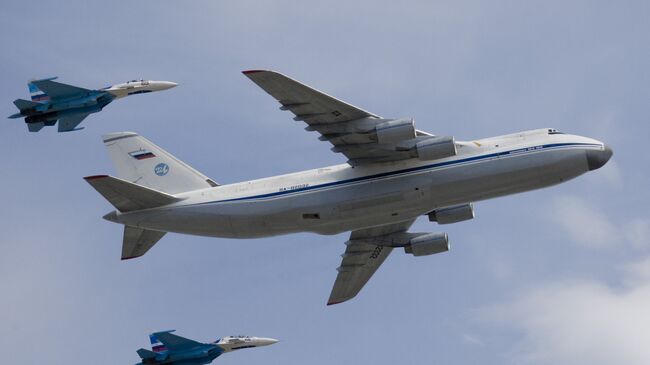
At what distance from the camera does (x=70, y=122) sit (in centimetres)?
4872

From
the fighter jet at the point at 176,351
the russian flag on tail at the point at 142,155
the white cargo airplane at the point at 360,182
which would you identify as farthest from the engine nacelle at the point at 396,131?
the fighter jet at the point at 176,351

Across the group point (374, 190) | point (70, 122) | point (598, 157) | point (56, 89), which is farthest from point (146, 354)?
point (598, 157)

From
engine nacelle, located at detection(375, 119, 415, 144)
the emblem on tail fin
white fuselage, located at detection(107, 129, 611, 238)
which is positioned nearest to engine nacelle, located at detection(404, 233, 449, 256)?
white fuselage, located at detection(107, 129, 611, 238)

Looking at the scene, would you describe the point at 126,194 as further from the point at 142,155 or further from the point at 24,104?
the point at 24,104

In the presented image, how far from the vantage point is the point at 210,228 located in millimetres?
39031

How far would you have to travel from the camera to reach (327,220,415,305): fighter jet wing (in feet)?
144

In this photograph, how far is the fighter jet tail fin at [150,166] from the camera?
41188mm

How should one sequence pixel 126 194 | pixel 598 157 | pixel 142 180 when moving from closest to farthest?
1. pixel 598 157
2. pixel 126 194
3. pixel 142 180

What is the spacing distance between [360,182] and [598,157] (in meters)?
8.48

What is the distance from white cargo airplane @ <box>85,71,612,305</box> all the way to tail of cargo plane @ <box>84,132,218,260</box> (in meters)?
0.07

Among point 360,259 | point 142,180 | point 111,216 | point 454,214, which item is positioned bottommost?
point 360,259

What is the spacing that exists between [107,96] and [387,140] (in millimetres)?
19077

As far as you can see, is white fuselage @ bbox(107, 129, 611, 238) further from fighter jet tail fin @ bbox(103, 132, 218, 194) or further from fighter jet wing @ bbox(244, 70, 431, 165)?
fighter jet tail fin @ bbox(103, 132, 218, 194)

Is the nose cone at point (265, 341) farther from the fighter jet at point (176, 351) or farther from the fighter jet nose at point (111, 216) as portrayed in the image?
the fighter jet nose at point (111, 216)
